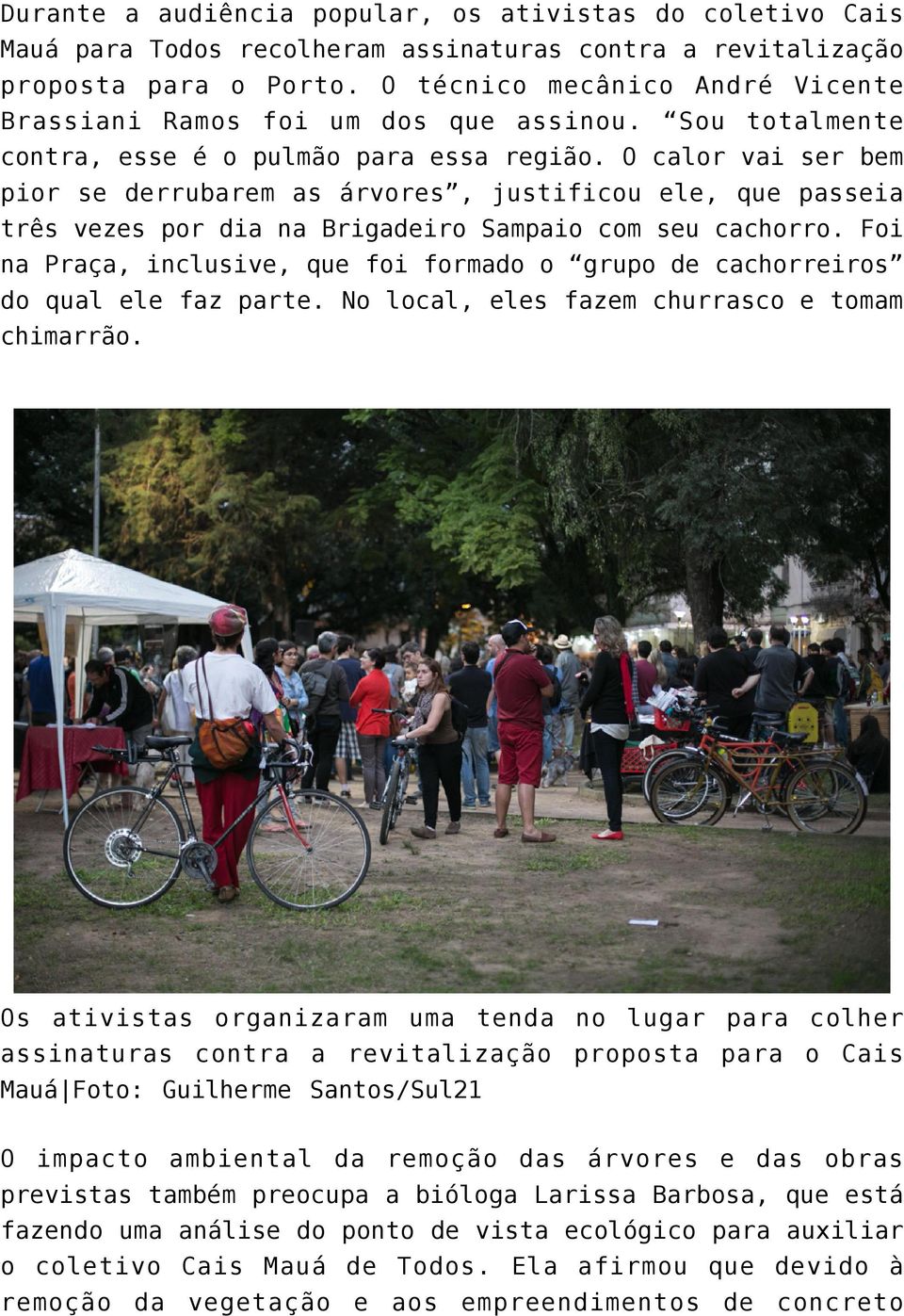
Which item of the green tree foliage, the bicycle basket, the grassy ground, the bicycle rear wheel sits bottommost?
the grassy ground

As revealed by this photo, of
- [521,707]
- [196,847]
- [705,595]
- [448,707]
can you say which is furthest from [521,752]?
[705,595]

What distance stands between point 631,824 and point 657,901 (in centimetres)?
400

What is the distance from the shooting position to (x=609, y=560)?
902 inches

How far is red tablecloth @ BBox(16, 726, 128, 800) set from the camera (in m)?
13.3

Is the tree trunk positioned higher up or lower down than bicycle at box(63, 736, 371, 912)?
higher up

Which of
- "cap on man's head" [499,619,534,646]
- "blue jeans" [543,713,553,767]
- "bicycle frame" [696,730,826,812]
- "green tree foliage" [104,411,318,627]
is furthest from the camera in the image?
"green tree foliage" [104,411,318,627]

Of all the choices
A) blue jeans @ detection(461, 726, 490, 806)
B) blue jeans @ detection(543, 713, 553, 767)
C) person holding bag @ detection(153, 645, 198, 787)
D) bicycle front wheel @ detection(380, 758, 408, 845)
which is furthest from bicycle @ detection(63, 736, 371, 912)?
blue jeans @ detection(543, 713, 553, 767)

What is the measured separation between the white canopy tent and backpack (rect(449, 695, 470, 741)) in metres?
3.09

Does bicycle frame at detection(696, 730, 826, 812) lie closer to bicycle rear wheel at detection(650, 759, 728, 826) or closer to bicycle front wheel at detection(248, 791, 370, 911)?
bicycle rear wheel at detection(650, 759, 728, 826)

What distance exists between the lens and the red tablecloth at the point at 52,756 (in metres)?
13.3

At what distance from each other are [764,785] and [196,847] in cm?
604

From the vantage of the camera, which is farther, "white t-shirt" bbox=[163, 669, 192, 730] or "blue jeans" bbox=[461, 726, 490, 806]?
"white t-shirt" bbox=[163, 669, 192, 730]

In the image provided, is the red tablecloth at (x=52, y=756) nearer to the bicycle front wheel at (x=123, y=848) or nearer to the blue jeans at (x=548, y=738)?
the bicycle front wheel at (x=123, y=848)
